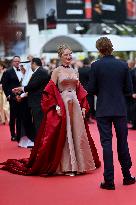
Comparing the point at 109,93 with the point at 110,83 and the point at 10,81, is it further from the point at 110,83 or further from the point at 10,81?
the point at 10,81

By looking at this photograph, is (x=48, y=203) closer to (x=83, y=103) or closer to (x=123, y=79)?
(x=123, y=79)

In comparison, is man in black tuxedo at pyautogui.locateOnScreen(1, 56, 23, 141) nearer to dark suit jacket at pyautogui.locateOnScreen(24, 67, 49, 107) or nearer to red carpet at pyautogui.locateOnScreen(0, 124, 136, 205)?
dark suit jacket at pyautogui.locateOnScreen(24, 67, 49, 107)

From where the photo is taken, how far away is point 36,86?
288 inches

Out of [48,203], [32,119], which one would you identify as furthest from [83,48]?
[48,203]

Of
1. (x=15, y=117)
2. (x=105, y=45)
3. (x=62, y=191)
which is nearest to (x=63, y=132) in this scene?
(x=62, y=191)

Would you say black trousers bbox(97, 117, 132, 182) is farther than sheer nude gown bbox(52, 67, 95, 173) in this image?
No

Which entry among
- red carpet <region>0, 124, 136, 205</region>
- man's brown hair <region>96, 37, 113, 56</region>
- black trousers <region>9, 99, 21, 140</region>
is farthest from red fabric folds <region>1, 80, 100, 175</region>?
black trousers <region>9, 99, 21, 140</region>

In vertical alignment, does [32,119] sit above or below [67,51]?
below

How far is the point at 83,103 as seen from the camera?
5695mm

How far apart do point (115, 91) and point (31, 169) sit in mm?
1766

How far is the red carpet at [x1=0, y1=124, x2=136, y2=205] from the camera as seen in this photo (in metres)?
4.01

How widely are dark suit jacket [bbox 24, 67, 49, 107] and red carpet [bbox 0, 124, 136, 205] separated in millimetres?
1966

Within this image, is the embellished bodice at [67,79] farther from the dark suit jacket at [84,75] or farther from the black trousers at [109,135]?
the dark suit jacket at [84,75]

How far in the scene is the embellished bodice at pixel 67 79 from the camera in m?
5.48
